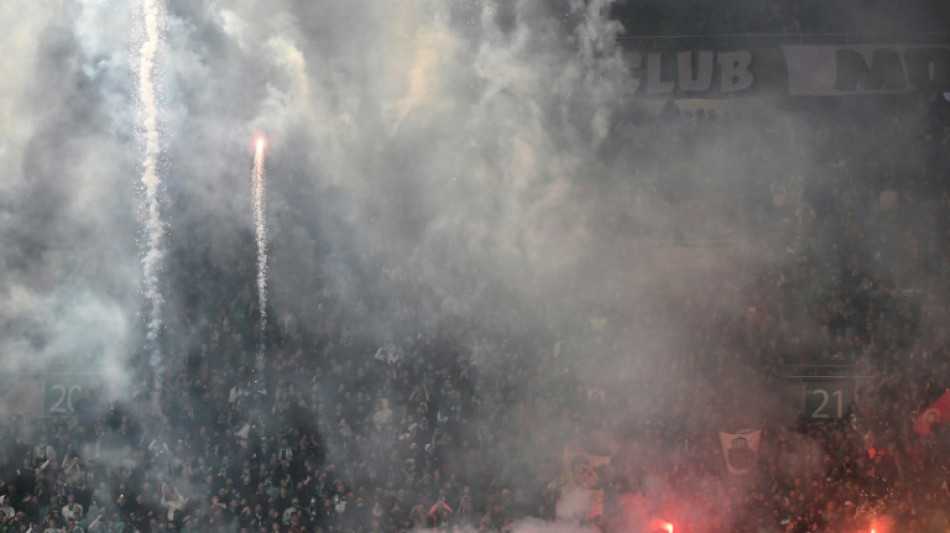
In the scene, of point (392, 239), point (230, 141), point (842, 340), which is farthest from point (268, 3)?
point (842, 340)

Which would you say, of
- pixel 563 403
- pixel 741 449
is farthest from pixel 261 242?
pixel 741 449

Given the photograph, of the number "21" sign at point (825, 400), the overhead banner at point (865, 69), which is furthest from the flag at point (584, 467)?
the overhead banner at point (865, 69)

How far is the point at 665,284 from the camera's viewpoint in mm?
14984

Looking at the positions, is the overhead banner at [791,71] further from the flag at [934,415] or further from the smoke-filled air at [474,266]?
the flag at [934,415]

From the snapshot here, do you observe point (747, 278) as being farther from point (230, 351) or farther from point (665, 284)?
point (230, 351)

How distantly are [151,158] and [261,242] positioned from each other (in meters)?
2.14

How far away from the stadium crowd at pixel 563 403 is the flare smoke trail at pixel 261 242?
0.44 ft

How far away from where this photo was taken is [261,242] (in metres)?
15.4

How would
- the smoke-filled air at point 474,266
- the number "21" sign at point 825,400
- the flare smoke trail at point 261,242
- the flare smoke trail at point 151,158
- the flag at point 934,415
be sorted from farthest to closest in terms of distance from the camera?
the flare smoke trail at point 151,158 < the flare smoke trail at point 261,242 < the number "21" sign at point 825,400 < the flag at point 934,415 < the smoke-filled air at point 474,266

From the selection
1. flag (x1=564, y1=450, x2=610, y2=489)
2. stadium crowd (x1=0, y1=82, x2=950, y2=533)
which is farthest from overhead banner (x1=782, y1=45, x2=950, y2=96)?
flag (x1=564, y1=450, x2=610, y2=489)

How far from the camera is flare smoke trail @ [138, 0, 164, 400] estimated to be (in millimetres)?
15203

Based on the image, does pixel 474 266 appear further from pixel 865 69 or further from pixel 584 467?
pixel 865 69

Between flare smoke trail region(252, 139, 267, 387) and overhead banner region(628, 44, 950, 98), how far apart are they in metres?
5.42

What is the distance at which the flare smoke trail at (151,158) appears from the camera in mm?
15203
